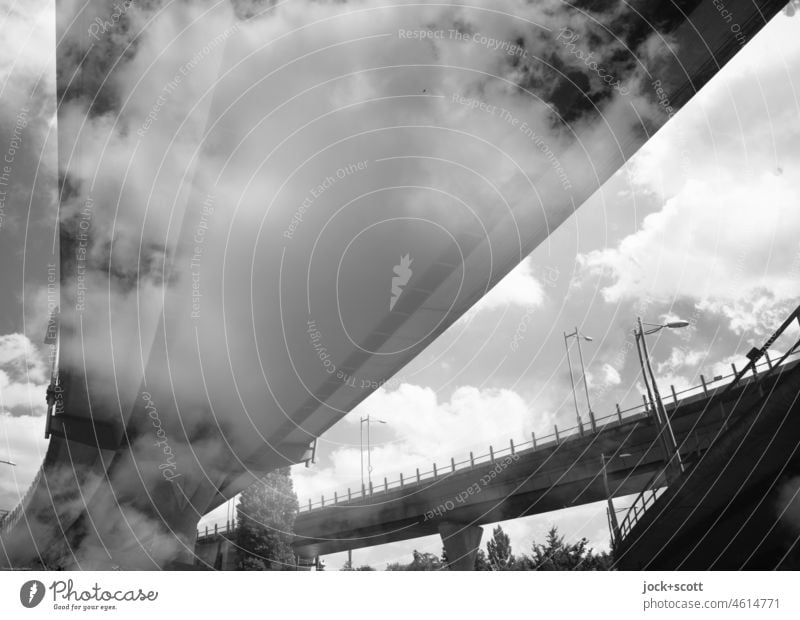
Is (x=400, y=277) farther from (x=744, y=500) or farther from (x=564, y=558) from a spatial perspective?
(x=564, y=558)

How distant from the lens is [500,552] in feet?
93.7

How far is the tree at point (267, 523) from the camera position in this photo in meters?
19.2

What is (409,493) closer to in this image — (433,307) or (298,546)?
(298,546)

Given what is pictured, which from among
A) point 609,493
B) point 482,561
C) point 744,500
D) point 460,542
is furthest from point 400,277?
point 482,561

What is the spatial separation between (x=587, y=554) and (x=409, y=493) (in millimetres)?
7699

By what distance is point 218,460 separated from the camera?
19.7 metres

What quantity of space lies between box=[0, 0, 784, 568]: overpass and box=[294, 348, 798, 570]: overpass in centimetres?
719

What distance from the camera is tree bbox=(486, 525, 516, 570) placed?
25550 millimetres

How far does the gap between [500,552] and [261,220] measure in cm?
2434

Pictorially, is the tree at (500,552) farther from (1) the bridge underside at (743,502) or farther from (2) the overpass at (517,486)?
(1) the bridge underside at (743,502)
